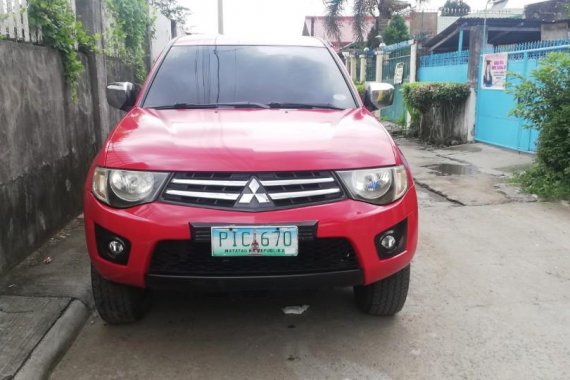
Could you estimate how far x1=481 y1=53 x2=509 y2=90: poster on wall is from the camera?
1011 cm

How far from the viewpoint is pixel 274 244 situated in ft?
8.74

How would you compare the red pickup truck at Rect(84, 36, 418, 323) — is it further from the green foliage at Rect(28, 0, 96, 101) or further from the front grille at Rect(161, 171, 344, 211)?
the green foliage at Rect(28, 0, 96, 101)

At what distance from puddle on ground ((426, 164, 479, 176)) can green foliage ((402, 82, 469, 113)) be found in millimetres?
2596

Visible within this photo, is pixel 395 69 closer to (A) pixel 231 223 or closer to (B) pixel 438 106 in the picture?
Answer: (B) pixel 438 106

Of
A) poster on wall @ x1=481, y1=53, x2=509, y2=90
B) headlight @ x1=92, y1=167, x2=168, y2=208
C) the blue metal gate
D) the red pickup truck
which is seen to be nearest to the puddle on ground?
the blue metal gate

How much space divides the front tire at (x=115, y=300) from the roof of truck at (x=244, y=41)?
1.99 meters

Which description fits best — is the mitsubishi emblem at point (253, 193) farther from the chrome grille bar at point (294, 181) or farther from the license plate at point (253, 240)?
the license plate at point (253, 240)

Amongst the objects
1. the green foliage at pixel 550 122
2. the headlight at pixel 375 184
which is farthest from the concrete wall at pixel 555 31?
the headlight at pixel 375 184

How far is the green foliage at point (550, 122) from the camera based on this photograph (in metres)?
6.54

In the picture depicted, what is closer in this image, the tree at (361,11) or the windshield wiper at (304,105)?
the windshield wiper at (304,105)

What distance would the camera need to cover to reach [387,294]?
3283 mm

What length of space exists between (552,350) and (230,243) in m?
1.87

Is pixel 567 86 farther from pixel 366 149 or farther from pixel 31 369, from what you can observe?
pixel 31 369

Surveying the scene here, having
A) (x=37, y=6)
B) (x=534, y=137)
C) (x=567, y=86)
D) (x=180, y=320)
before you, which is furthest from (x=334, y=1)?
(x=180, y=320)
